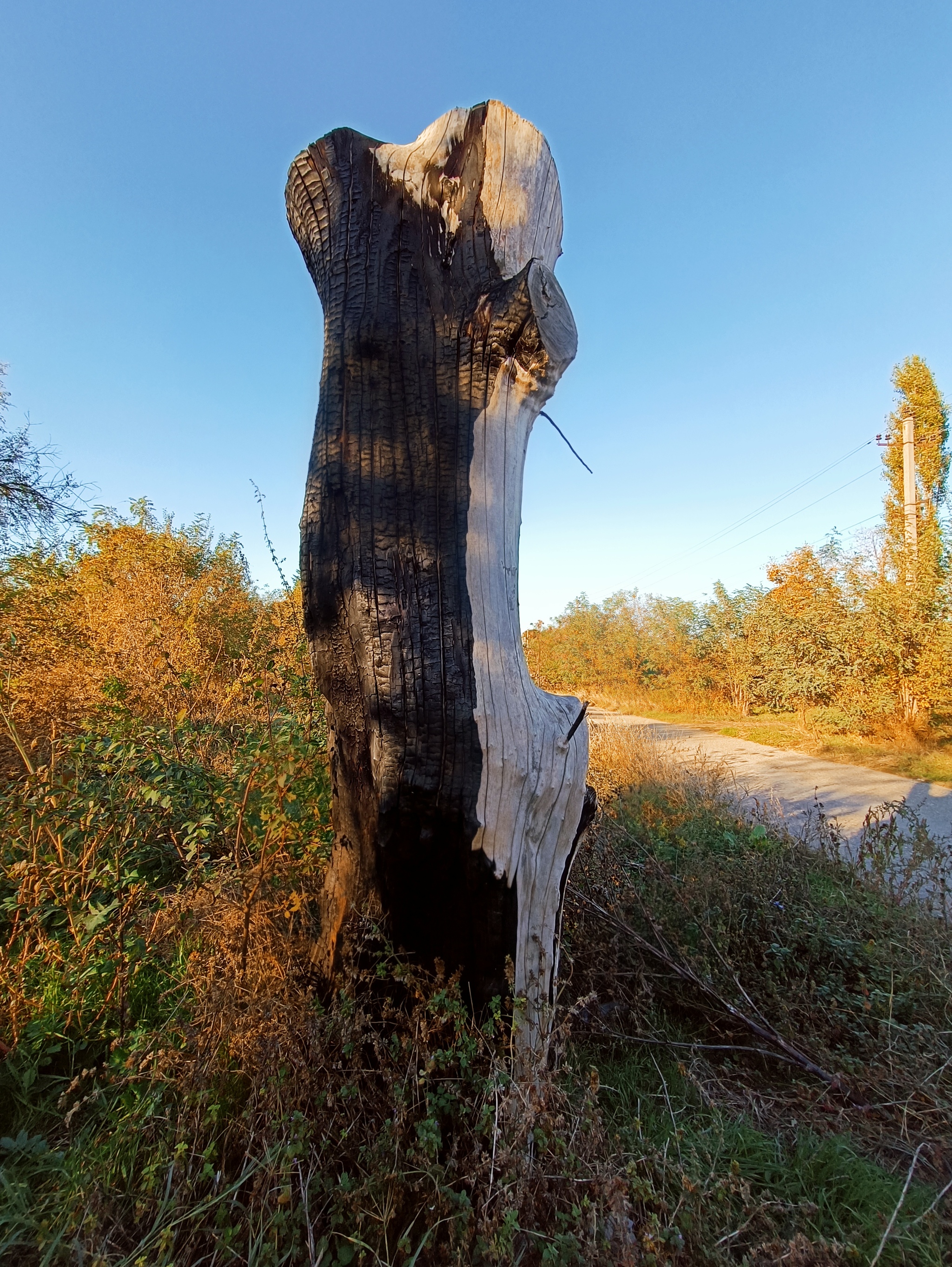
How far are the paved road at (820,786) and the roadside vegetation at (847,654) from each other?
2.82 ft

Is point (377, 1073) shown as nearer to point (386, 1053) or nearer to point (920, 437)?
point (386, 1053)

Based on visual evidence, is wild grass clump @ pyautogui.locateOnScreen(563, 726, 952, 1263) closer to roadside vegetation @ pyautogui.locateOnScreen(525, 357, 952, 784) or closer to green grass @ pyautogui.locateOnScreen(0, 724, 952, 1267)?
green grass @ pyautogui.locateOnScreen(0, 724, 952, 1267)

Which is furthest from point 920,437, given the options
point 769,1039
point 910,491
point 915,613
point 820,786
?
point 769,1039

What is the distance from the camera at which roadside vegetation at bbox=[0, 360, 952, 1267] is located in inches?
54.2

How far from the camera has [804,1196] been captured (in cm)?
160

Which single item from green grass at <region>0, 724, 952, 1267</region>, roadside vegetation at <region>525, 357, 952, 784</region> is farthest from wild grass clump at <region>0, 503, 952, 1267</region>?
roadside vegetation at <region>525, 357, 952, 784</region>

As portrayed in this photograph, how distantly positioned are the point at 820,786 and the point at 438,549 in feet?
27.4

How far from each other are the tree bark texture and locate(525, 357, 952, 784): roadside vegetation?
637 centimetres

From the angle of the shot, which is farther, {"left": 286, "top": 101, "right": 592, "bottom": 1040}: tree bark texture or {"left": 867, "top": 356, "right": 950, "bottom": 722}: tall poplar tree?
{"left": 867, "top": 356, "right": 950, "bottom": 722}: tall poplar tree

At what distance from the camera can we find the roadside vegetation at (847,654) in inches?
477

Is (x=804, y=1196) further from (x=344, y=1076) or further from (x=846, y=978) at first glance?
(x=846, y=978)

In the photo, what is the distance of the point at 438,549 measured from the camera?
6.16 ft

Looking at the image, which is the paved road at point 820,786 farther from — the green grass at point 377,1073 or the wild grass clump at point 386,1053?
the green grass at point 377,1073

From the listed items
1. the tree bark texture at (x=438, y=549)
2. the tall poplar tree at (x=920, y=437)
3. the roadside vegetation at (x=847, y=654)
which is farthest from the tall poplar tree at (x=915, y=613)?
the tree bark texture at (x=438, y=549)
